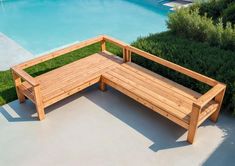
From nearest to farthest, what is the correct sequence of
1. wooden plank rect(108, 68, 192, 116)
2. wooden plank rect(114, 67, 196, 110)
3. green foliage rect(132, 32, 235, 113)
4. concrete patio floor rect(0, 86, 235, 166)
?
concrete patio floor rect(0, 86, 235, 166) < wooden plank rect(108, 68, 192, 116) < wooden plank rect(114, 67, 196, 110) < green foliage rect(132, 32, 235, 113)

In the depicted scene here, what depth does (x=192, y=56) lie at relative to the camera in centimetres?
480

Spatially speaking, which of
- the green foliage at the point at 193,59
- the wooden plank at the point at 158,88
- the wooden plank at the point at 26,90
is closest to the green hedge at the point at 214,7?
the green foliage at the point at 193,59

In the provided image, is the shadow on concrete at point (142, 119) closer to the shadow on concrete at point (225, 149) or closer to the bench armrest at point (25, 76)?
the shadow on concrete at point (225, 149)

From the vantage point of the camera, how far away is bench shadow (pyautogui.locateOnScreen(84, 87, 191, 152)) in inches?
156

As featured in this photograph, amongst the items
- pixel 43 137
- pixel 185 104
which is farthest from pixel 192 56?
pixel 43 137

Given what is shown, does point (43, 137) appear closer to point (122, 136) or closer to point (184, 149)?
point (122, 136)

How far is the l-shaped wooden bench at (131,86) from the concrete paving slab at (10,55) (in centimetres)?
159

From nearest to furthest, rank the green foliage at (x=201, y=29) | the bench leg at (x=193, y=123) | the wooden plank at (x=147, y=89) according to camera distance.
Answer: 1. the bench leg at (x=193, y=123)
2. the wooden plank at (x=147, y=89)
3. the green foliage at (x=201, y=29)

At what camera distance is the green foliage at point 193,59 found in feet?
14.3

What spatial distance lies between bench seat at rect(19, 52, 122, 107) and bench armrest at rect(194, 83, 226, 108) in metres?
1.84

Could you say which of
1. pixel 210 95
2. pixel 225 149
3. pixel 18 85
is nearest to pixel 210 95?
pixel 210 95

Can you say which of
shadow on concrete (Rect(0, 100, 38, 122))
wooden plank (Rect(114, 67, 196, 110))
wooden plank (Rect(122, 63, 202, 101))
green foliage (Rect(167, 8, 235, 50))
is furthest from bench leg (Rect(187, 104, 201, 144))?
shadow on concrete (Rect(0, 100, 38, 122))

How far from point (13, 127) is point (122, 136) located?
5.42 feet

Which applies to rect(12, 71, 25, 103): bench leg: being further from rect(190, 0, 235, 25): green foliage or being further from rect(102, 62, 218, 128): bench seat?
rect(190, 0, 235, 25): green foliage
